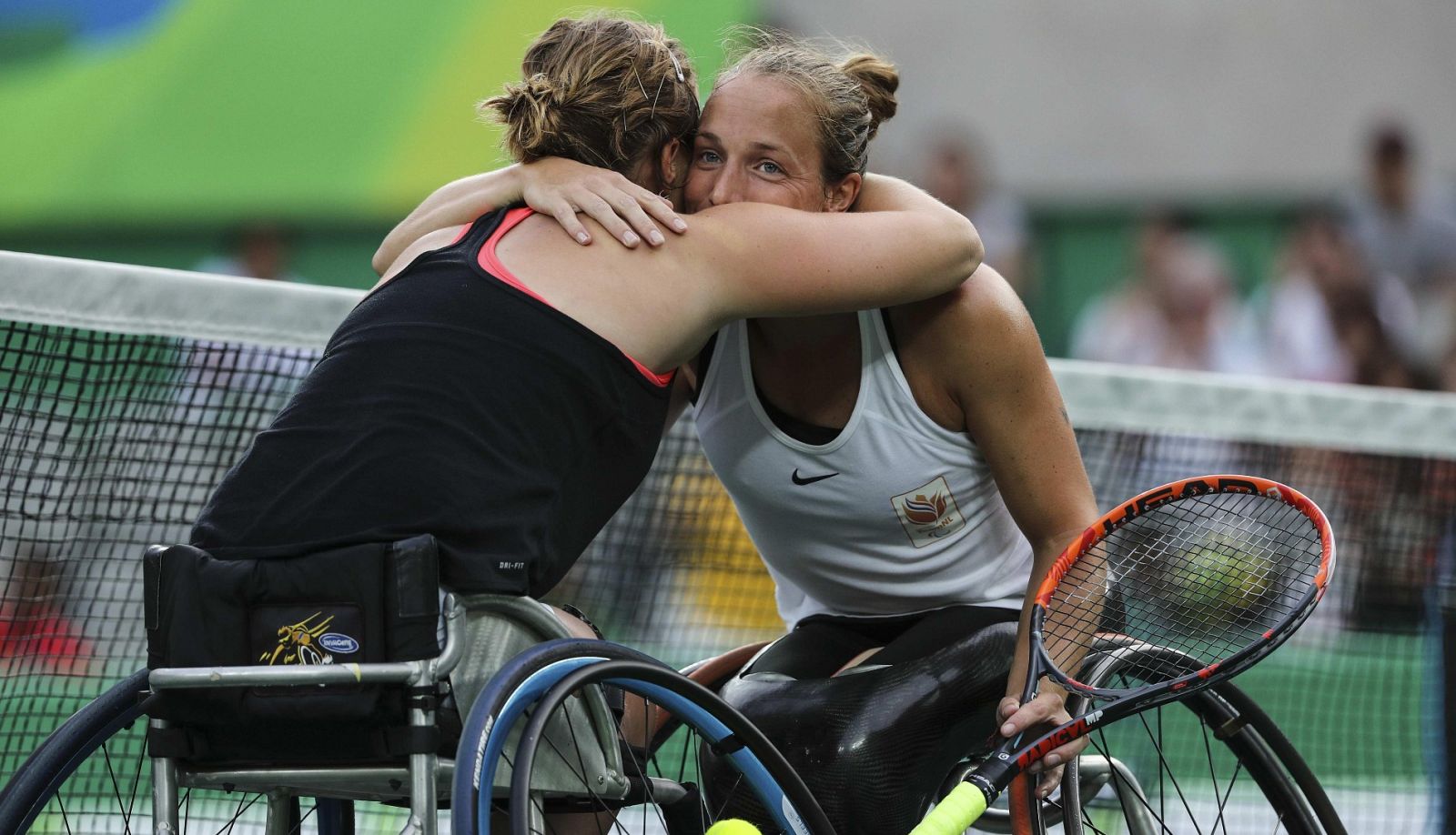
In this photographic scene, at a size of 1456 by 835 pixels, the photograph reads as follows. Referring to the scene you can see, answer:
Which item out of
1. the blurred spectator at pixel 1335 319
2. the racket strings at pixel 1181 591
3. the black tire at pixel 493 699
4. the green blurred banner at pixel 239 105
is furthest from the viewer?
the green blurred banner at pixel 239 105

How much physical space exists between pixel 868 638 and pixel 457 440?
114cm

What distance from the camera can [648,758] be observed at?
2762mm

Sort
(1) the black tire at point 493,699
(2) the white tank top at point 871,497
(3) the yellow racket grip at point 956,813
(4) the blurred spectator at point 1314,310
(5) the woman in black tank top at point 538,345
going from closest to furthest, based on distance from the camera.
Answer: (1) the black tire at point 493,699 → (5) the woman in black tank top at point 538,345 → (3) the yellow racket grip at point 956,813 → (2) the white tank top at point 871,497 → (4) the blurred spectator at point 1314,310

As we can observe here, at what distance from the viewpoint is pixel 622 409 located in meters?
2.51

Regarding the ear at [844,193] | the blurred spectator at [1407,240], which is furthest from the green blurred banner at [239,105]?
the ear at [844,193]

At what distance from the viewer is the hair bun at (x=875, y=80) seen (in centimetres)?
310

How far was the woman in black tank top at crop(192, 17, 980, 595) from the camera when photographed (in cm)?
233

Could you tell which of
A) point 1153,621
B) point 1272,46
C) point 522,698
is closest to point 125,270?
point 522,698

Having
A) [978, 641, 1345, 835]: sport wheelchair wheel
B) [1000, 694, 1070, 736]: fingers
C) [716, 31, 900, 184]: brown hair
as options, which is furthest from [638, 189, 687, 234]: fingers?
[978, 641, 1345, 835]: sport wheelchair wheel

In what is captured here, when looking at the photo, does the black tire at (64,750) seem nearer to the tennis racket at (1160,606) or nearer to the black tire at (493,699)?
the black tire at (493,699)

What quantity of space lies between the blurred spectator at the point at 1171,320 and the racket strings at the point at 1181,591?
668cm

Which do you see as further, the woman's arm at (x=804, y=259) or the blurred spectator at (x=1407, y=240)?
the blurred spectator at (x=1407, y=240)

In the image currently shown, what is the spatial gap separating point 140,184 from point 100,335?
6.22m

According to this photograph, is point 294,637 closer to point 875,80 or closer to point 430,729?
point 430,729
